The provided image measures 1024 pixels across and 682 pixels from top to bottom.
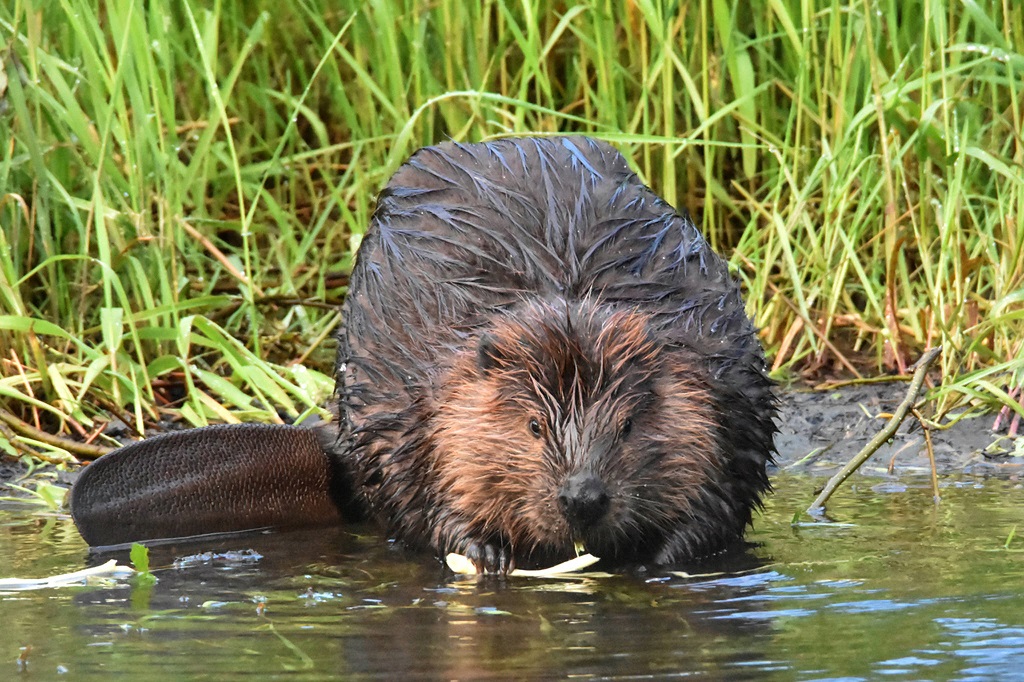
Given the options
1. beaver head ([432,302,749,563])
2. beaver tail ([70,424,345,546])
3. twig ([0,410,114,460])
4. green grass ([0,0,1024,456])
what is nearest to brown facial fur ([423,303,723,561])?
beaver head ([432,302,749,563])

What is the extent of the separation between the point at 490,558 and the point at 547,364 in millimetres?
382

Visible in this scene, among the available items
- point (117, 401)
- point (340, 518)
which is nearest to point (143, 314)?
point (117, 401)

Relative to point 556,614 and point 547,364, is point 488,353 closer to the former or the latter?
point 547,364

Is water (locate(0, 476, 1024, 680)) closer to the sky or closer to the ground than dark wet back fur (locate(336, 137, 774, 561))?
closer to the ground

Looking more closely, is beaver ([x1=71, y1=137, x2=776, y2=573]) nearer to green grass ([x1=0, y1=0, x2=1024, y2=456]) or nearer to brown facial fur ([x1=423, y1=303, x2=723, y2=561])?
brown facial fur ([x1=423, y1=303, x2=723, y2=561])

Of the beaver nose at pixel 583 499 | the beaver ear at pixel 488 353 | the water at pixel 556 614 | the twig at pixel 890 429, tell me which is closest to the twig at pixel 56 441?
the water at pixel 556 614

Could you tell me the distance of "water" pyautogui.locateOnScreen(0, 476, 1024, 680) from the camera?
208cm

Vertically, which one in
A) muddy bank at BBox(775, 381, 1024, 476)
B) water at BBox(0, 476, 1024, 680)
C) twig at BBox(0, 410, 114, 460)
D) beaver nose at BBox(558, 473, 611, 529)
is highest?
beaver nose at BBox(558, 473, 611, 529)

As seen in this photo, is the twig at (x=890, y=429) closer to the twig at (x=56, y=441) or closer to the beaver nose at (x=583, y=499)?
the beaver nose at (x=583, y=499)

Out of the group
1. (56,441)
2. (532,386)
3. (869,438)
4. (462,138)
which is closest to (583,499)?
(532,386)

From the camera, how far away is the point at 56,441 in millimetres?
3973

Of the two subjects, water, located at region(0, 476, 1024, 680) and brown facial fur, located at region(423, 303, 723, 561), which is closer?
water, located at region(0, 476, 1024, 680)

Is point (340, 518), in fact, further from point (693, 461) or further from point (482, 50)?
point (482, 50)

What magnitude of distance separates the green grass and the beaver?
0.72 metres
